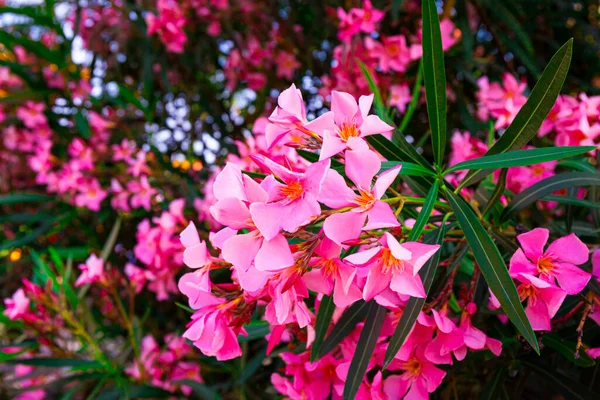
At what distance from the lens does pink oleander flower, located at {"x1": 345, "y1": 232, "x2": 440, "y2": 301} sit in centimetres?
47

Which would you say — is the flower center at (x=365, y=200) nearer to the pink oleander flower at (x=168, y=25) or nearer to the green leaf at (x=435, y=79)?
the green leaf at (x=435, y=79)

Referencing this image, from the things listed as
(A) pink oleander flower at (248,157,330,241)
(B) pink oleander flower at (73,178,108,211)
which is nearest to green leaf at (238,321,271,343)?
(A) pink oleander flower at (248,157,330,241)

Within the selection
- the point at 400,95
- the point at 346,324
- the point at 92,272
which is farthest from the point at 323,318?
the point at 400,95

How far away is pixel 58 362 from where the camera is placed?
1278 mm

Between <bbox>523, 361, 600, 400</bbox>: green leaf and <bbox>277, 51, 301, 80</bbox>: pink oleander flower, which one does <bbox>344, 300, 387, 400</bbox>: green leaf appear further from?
<bbox>277, 51, 301, 80</bbox>: pink oleander flower

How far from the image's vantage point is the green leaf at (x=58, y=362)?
1196 millimetres

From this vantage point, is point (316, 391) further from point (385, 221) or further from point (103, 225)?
point (103, 225)

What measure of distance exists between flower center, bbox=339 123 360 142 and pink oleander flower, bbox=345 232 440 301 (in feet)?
0.37

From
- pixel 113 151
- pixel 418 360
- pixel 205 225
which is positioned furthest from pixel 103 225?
pixel 418 360

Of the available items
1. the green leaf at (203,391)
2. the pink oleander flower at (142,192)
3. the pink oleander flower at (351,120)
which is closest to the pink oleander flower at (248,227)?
the pink oleander flower at (351,120)

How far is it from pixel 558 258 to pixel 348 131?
28 cm

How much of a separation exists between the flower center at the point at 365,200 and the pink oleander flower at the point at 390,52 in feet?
3.44

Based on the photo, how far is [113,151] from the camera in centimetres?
209

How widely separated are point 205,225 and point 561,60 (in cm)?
120
